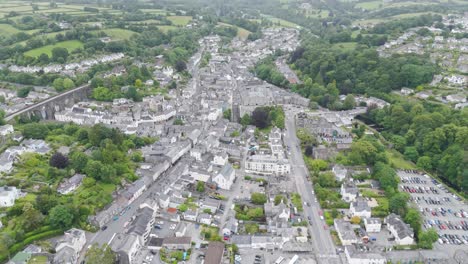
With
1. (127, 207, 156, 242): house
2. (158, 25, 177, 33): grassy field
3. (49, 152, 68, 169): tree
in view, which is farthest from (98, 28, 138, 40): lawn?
(127, 207, 156, 242): house

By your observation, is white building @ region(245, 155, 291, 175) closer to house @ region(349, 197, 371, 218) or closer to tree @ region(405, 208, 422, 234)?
house @ region(349, 197, 371, 218)

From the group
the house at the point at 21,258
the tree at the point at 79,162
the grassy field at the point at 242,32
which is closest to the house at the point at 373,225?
the house at the point at 21,258

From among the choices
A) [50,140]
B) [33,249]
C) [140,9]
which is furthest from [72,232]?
[140,9]

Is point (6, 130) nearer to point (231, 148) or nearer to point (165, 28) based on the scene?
point (231, 148)

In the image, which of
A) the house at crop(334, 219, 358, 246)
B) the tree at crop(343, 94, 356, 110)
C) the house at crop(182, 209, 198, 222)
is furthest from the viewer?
the tree at crop(343, 94, 356, 110)

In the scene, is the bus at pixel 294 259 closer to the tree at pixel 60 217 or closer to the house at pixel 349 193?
the house at pixel 349 193
